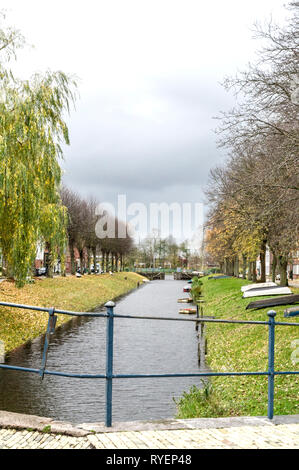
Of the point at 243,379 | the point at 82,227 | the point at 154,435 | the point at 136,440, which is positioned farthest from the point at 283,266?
the point at 82,227

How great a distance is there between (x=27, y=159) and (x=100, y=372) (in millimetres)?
7282

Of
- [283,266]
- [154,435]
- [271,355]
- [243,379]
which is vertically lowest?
[243,379]

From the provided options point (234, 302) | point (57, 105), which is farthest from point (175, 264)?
point (57, 105)

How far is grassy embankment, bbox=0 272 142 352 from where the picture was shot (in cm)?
1927

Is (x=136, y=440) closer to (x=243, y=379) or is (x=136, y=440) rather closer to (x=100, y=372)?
(x=243, y=379)

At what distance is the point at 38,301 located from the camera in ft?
94.8

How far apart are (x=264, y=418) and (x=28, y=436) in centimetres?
274

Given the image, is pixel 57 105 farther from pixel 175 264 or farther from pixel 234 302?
pixel 175 264

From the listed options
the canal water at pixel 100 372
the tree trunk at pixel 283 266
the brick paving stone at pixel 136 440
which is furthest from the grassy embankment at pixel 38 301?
the brick paving stone at pixel 136 440

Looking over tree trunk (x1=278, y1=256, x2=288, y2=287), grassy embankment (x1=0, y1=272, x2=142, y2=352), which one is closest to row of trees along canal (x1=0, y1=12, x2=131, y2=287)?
grassy embankment (x1=0, y1=272, x2=142, y2=352)

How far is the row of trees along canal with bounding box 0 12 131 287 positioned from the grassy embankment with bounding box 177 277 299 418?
7313 mm

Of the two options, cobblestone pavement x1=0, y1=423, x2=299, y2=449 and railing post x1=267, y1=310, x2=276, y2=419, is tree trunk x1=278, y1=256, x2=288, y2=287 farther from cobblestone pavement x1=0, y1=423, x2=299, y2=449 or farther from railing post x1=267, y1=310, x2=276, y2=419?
cobblestone pavement x1=0, y1=423, x2=299, y2=449

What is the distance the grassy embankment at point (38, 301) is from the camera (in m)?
19.3

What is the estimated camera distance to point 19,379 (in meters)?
13.2
